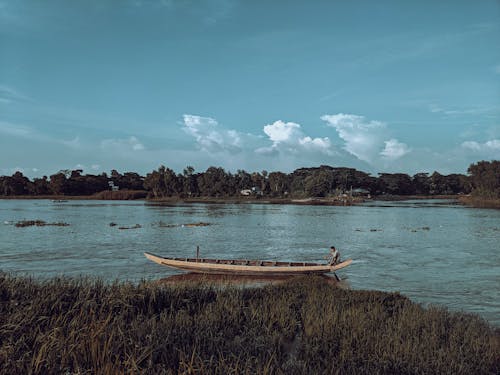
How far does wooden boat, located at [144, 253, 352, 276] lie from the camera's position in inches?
792

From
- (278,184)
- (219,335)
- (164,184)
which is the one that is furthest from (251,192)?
(219,335)

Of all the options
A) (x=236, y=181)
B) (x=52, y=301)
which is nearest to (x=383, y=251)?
(x=52, y=301)

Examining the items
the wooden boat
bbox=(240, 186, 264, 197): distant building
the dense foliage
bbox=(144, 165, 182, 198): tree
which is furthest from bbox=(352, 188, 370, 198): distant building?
the wooden boat

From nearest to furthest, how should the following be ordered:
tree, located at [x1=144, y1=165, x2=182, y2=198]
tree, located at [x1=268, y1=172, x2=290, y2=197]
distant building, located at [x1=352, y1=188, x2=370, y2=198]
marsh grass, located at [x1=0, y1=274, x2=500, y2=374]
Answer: marsh grass, located at [x1=0, y1=274, x2=500, y2=374]
tree, located at [x1=144, y1=165, x2=182, y2=198]
tree, located at [x1=268, y1=172, x2=290, y2=197]
distant building, located at [x1=352, y1=188, x2=370, y2=198]

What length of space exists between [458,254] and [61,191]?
148 meters

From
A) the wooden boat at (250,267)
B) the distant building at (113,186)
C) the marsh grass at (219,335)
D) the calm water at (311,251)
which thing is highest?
the distant building at (113,186)

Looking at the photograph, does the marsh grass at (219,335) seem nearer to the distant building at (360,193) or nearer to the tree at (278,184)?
the tree at (278,184)

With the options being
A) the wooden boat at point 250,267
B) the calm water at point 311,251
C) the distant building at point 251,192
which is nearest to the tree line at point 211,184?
the distant building at point 251,192

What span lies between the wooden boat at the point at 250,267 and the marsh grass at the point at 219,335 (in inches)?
276

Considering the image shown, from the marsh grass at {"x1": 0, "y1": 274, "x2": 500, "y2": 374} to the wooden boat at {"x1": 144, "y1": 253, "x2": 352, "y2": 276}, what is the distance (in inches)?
276

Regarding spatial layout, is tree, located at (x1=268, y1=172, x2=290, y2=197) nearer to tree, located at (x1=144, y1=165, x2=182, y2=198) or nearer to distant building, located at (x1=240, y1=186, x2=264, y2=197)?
distant building, located at (x1=240, y1=186, x2=264, y2=197)

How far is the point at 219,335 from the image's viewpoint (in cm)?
887

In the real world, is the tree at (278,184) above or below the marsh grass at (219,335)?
above

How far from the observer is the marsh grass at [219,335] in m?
6.66
